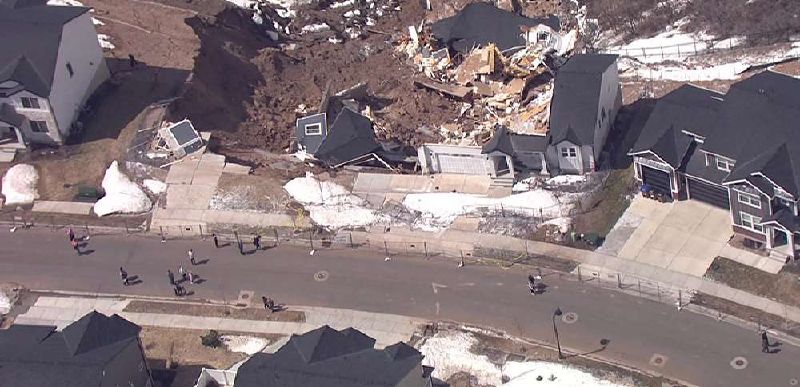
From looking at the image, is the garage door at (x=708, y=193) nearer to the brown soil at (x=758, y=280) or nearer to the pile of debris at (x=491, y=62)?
the brown soil at (x=758, y=280)

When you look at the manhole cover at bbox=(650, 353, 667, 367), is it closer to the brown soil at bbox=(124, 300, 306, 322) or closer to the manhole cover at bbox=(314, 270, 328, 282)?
the brown soil at bbox=(124, 300, 306, 322)

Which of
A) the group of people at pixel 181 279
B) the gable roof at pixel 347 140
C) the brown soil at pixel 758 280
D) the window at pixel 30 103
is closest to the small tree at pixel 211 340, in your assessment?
the group of people at pixel 181 279

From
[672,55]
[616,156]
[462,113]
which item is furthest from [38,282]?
[672,55]

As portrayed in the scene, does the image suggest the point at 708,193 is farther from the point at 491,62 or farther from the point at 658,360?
the point at 491,62

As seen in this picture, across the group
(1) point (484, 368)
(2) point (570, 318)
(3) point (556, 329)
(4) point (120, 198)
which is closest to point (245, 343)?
(1) point (484, 368)

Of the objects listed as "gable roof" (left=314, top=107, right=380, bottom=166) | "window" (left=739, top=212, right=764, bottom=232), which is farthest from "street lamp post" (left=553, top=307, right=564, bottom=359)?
"gable roof" (left=314, top=107, right=380, bottom=166)

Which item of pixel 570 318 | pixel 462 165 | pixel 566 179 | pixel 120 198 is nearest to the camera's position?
pixel 570 318
